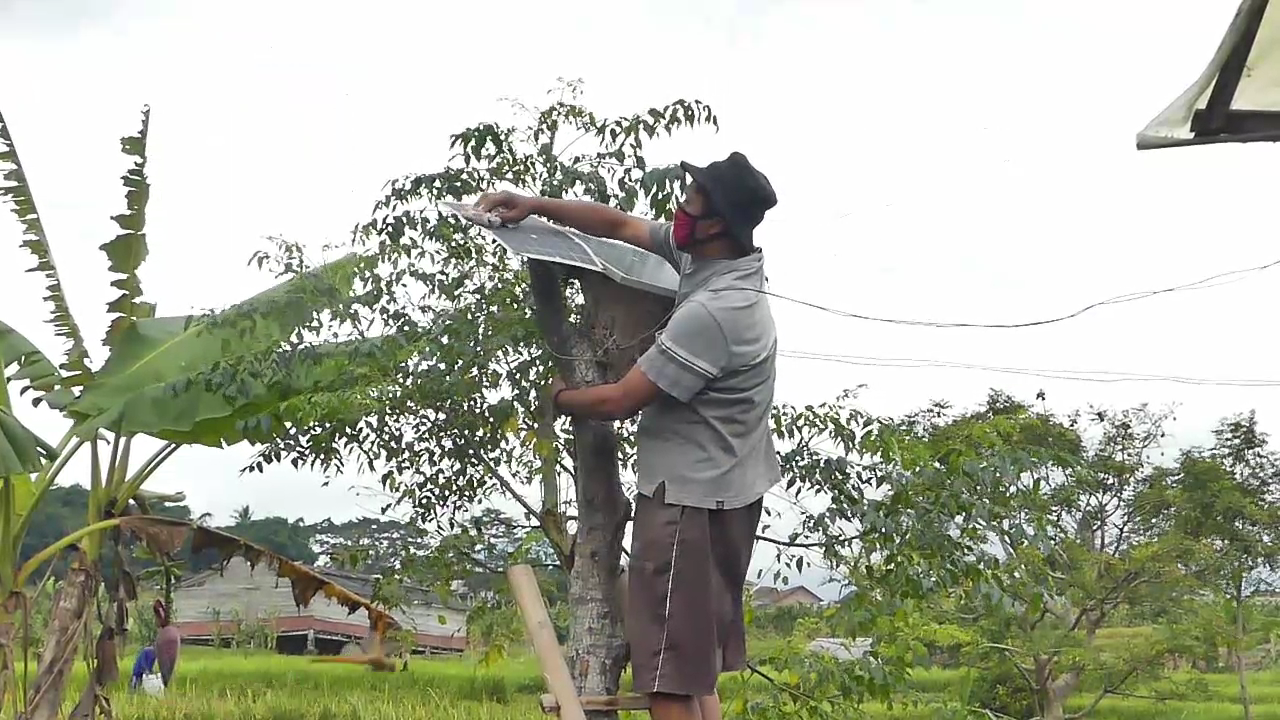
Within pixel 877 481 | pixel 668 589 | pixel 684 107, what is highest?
pixel 684 107

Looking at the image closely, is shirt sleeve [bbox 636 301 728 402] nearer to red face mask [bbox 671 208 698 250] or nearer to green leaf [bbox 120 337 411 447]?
red face mask [bbox 671 208 698 250]

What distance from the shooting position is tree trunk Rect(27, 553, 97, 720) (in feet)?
12.7

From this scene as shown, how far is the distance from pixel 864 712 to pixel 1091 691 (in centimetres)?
397

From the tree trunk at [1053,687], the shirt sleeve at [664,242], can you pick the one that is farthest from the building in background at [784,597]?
the tree trunk at [1053,687]

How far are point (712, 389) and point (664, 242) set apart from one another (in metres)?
0.37

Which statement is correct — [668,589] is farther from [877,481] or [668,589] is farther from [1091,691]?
[1091,691]

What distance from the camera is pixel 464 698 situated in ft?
15.2

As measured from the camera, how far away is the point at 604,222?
234 cm

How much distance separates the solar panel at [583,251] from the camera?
214 cm

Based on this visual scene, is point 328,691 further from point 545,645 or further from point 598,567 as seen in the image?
point 545,645

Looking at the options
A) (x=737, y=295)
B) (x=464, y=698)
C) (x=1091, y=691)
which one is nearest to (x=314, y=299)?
(x=737, y=295)

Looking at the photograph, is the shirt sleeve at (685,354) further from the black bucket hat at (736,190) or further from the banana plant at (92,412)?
the banana plant at (92,412)


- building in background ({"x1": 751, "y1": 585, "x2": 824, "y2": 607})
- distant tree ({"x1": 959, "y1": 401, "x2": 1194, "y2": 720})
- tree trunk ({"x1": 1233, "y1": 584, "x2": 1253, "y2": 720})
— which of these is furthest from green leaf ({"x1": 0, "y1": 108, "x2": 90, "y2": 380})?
tree trunk ({"x1": 1233, "y1": 584, "x2": 1253, "y2": 720})

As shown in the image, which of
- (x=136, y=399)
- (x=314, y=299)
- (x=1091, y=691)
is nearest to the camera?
(x=314, y=299)
